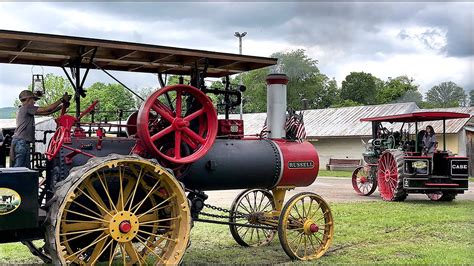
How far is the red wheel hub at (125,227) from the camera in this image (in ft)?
17.4

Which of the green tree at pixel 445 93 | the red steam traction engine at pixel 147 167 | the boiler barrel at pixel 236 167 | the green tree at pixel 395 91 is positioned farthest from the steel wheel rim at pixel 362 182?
the green tree at pixel 445 93

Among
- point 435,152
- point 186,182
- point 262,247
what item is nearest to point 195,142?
point 186,182

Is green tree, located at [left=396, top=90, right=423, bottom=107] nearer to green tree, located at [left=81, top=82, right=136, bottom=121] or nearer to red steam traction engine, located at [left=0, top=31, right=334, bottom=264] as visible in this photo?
green tree, located at [left=81, top=82, right=136, bottom=121]

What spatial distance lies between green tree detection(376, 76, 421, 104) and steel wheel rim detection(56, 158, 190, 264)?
5468 cm

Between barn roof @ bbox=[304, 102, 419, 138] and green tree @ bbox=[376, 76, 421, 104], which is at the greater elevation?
green tree @ bbox=[376, 76, 421, 104]

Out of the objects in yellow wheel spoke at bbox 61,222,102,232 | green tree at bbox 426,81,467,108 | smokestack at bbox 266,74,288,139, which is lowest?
yellow wheel spoke at bbox 61,222,102,232

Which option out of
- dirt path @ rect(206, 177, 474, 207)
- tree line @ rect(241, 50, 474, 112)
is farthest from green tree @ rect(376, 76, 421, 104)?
dirt path @ rect(206, 177, 474, 207)

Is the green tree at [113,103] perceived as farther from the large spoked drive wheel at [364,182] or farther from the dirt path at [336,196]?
the large spoked drive wheel at [364,182]

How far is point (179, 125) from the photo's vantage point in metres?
5.92

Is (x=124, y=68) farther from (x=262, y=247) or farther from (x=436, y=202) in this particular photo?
(x=436, y=202)

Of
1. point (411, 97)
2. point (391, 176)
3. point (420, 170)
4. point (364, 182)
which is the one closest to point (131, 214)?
point (420, 170)

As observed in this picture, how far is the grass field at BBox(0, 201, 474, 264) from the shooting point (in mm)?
6883

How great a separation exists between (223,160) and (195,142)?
1.85 ft

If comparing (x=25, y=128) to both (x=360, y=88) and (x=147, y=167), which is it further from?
(x=360, y=88)
